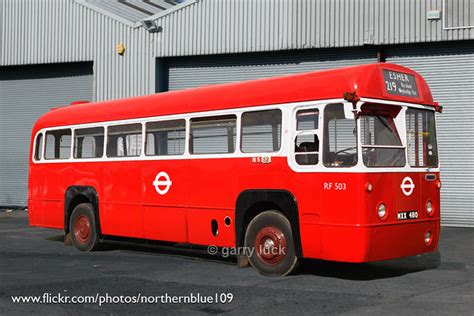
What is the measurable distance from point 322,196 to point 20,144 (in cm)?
1882

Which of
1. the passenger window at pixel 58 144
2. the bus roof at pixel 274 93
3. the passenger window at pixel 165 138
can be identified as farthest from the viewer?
the passenger window at pixel 58 144

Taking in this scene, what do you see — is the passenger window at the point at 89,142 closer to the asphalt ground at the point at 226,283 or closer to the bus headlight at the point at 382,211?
the asphalt ground at the point at 226,283

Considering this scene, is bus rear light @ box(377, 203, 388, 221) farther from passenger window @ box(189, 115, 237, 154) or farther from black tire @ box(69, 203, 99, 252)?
black tire @ box(69, 203, 99, 252)

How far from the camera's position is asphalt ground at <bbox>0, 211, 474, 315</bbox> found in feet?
25.5

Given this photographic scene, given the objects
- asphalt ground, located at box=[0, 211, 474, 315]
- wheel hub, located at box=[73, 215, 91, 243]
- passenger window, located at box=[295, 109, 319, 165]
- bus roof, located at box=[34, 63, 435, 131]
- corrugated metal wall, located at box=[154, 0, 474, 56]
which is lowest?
asphalt ground, located at box=[0, 211, 474, 315]

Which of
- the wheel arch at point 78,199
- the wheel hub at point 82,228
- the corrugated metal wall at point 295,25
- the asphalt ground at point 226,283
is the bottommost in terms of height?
the asphalt ground at point 226,283

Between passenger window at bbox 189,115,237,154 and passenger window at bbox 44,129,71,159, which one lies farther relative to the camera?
passenger window at bbox 44,129,71,159

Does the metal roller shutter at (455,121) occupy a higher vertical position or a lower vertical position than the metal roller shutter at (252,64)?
lower

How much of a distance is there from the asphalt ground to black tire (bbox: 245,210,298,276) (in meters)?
0.20

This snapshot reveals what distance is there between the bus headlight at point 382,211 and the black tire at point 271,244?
1.32 metres

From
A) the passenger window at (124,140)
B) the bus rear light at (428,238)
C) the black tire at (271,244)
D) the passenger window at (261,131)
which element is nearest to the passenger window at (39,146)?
the passenger window at (124,140)

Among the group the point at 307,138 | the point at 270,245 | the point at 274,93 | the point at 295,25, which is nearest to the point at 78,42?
the point at 295,25

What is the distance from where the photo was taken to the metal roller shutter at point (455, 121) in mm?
18141

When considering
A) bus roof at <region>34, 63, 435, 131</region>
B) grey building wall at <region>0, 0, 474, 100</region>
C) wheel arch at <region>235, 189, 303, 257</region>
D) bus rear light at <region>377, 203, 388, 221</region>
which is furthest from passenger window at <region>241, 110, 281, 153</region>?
grey building wall at <region>0, 0, 474, 100</region>
